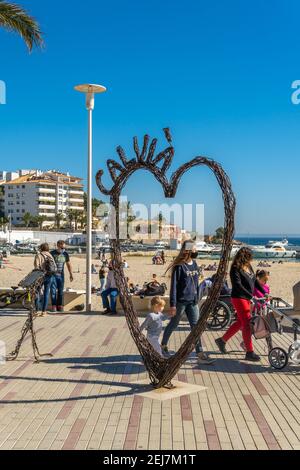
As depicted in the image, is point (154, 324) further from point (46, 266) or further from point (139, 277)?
point (139, 277)

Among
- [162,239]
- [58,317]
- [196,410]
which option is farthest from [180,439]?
[162,239]

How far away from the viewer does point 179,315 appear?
8.20m

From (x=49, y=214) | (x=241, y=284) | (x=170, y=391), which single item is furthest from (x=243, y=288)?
A: (x=49, y=214)

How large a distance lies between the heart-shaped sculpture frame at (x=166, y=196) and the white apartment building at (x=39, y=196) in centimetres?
12280

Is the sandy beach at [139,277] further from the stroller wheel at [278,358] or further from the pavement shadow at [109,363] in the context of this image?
the stroller wheel at [278,358]

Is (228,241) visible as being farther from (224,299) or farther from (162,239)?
(162,239)

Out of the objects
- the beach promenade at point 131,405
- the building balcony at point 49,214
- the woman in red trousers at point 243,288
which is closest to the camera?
the beach promenade at point 131,405

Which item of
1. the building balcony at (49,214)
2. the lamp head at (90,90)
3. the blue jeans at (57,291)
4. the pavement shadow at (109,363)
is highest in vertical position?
the lamp head at (90,90)

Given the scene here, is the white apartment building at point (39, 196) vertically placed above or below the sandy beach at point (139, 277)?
above

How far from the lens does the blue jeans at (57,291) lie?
13.5 meters

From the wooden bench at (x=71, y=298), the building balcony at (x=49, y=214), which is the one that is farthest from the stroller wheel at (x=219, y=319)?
the building balcony at (x=49, y=214)

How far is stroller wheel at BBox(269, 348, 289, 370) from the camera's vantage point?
8.02 meters

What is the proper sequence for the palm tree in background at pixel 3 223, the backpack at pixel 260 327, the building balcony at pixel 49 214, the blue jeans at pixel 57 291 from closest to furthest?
the backpack at pixel 260 327 → the blue jeans at pixel 57 291 → the palm tree in background at pixel 3 223 → the building balcony at pixel 49 214

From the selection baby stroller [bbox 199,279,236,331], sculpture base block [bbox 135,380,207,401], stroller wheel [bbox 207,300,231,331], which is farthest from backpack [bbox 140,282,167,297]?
sculpture base block [bbox 135,380,207,401]
